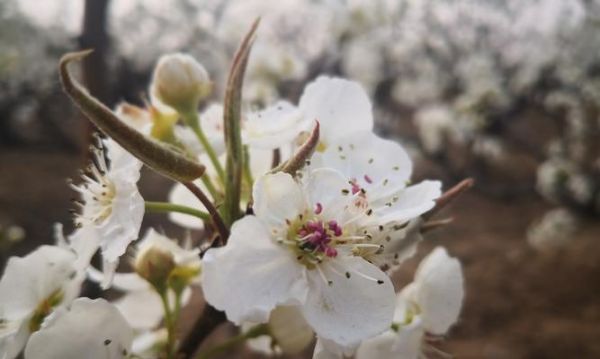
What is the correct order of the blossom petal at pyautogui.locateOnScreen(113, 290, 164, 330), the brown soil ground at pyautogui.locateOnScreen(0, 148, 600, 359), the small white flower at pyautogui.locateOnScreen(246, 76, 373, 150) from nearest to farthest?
the small white flower at pyautogui.locateOnScreen(246, 76, 373, 150)
the blossom petal at pyautogui.locateOnScreen(113, 290, 164, 330)
the brown soil ground at pyautogui.locateOnScreen(0, 148, 600, 359)

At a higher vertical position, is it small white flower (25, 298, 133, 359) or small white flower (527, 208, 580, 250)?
small white flower (25, 298, 133, 359)

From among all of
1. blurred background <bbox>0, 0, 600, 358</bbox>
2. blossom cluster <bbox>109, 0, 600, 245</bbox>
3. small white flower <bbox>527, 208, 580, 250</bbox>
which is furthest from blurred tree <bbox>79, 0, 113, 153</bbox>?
small white flower <bbox>527, 208, 580, 250</bbox>

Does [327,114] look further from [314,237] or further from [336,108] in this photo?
[314,237]

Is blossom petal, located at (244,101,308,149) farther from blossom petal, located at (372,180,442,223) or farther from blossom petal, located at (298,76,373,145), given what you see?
blossom petal, located at (372,180,442,223)

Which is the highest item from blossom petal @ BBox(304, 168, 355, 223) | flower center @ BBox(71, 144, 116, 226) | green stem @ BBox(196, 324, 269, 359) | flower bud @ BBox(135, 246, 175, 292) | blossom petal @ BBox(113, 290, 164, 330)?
blossom petal @ BBox(304, 168, 355, 223)

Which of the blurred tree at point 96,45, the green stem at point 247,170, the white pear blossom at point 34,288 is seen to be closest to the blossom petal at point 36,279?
the white pear blossom at point 34,288

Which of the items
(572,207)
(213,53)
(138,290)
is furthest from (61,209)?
(138,290)

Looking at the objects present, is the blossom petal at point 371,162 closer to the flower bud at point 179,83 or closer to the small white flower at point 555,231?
the flower bud at point 179,83

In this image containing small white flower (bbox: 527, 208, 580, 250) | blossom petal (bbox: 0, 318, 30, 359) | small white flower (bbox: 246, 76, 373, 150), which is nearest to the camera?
blossom petal (bbox: 0, 318, 30, 359)
